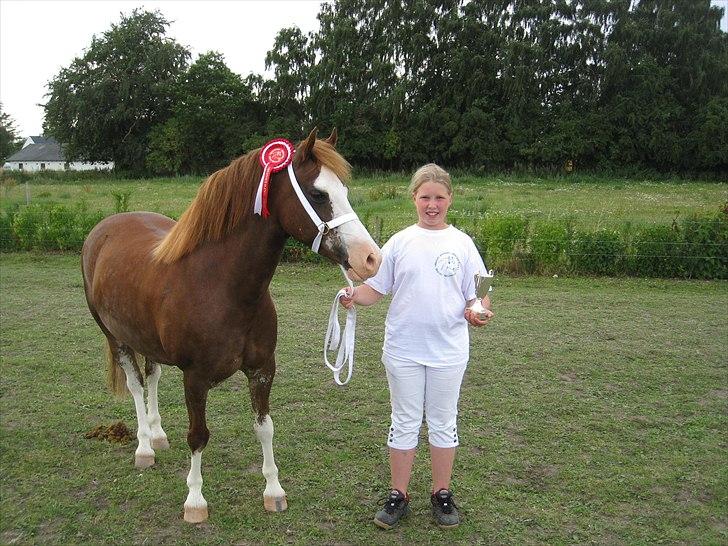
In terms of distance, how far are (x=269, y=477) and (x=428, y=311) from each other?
1357 millimetres

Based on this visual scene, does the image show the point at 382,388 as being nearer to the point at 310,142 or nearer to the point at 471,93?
the point at 310,142

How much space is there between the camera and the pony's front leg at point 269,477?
10.1ft

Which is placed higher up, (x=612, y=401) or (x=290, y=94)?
(x=290, y=94)

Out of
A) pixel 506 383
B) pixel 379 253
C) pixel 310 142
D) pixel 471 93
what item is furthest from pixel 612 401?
pixel 471 93

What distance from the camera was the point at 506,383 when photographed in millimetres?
4941

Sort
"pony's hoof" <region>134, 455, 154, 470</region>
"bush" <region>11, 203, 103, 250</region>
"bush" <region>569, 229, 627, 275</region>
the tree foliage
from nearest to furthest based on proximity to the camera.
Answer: "pony's hoof" <region>134, 455, 154, 470</region> → "bush" <region>569, 229, 627, 275</region> → "bush" <region>11, 203, 103, 250</region> → the tree foliage

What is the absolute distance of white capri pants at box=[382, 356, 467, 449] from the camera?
273 cm

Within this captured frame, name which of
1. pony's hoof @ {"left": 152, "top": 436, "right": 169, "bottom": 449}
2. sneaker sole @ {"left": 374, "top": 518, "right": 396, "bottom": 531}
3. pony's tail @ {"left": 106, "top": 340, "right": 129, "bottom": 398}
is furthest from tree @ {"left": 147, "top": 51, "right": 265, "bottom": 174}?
sneaker sole @ {"left": 374, "top": 518, "right": 396, "bottom": 531}

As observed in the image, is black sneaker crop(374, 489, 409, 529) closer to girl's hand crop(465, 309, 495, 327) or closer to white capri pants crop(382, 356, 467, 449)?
white capri pants crop(382, 356, 467, 449)

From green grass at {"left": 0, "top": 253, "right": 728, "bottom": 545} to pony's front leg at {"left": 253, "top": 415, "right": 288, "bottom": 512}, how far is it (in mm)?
65

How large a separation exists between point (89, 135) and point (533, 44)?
34.4 meters

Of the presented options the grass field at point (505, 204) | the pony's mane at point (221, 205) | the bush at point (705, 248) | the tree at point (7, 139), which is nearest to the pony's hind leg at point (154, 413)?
the pony's mane at point (221, 205)

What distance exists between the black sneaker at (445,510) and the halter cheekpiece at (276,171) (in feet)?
4.82

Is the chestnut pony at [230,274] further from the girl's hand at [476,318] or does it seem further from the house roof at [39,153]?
the house roof at [39,153]
